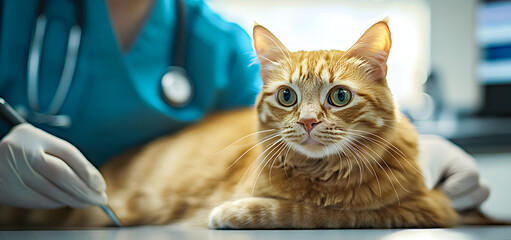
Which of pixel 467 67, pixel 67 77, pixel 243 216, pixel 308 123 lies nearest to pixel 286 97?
pixel 308 123

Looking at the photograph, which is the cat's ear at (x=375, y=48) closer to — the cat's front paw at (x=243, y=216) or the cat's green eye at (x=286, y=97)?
the cat's green eye at (x=286, y=97)

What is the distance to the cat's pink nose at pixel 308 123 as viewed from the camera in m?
Answer: 0.53

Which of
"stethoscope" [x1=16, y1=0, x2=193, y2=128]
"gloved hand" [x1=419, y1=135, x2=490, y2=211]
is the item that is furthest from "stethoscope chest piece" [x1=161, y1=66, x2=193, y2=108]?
"gloved hand" [x1=419, y1=135, x2=490, y2=211]

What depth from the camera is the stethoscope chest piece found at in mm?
995

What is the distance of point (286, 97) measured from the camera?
57cm

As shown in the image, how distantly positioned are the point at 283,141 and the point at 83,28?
707mm

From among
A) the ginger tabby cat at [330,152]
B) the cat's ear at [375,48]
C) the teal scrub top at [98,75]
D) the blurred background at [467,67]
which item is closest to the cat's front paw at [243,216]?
the ginger tabby cat at [330,152]

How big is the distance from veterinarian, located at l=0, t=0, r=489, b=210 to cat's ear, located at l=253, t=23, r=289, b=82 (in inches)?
8.2

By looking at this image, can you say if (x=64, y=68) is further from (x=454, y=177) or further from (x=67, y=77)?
(x=454, y=177)

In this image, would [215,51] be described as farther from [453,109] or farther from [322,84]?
[453,109]

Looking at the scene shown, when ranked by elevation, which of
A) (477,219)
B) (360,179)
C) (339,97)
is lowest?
(477,219)

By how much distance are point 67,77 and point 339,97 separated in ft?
2.23

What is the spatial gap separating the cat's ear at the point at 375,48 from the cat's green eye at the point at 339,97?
0.05 metres

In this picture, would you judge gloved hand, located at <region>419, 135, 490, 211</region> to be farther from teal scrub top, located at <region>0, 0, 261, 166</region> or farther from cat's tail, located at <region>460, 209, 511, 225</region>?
teal scrub top, located at <region>0, 0, 261, 166</region>
